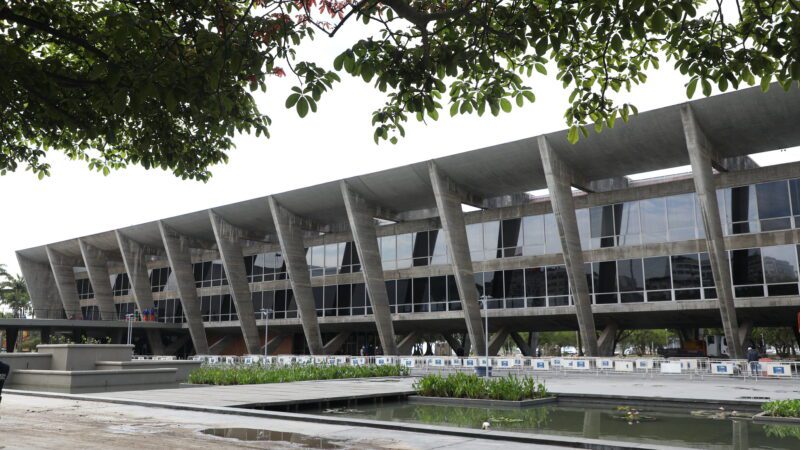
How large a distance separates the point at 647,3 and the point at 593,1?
4.47 ft

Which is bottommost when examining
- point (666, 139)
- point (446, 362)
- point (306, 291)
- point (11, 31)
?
point (446, 362)

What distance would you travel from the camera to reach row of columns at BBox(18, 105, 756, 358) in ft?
101

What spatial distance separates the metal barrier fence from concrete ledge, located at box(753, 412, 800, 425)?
1405 centimetres

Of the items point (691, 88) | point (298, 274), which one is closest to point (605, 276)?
point (298, 274)

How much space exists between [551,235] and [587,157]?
6.59m

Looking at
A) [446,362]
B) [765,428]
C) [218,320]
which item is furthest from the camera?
[218,320]

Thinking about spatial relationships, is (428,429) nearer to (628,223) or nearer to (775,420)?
(775,420)

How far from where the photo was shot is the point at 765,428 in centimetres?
1311

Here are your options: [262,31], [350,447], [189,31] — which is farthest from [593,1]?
[350,447]

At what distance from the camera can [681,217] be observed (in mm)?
35406

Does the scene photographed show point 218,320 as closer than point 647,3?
No

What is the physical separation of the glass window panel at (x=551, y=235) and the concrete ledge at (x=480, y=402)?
22.0 m

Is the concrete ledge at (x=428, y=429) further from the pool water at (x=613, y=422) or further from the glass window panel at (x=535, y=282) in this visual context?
the glass window panel at (x=535, y=282)

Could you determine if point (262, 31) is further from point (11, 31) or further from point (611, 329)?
point (611, 329)
